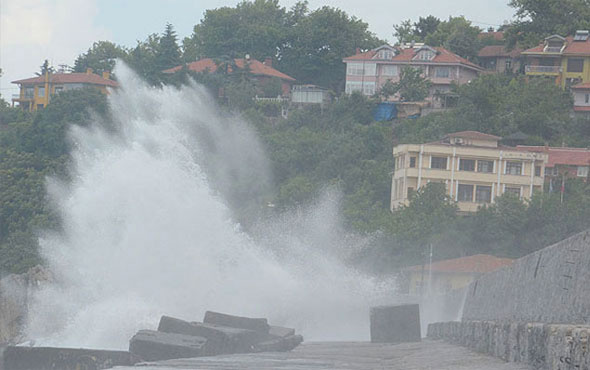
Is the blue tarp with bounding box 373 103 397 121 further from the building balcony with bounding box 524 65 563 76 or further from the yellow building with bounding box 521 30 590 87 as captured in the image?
the building balcony with bounding box 524 65 563 76

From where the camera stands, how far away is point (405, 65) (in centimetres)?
9744

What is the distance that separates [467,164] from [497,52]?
31392mm

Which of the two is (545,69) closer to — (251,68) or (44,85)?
(251,68)

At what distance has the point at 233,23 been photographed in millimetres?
123688

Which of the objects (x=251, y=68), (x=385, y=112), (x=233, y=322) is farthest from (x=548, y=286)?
(x=251, y=68)

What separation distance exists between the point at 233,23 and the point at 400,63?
29770 millimetres

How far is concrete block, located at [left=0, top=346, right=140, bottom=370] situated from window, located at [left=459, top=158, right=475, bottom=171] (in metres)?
57.8

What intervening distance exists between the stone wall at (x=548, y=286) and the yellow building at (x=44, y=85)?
325 ft

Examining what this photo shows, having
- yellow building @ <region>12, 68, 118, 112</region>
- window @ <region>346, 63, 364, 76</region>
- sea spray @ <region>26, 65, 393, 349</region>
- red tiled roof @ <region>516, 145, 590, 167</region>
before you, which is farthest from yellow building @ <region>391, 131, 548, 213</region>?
yellow building @ <region>12, 68, 118, 112</region>

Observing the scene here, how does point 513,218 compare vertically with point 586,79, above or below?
below

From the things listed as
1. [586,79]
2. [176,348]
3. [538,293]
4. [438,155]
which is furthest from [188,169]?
[586,79]

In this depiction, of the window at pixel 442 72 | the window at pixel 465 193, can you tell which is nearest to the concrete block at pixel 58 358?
the window at pixel 465 193

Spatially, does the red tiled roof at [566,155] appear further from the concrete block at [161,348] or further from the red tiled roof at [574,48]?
the concrete block at [161,348]

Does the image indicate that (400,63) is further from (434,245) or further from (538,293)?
(538,293)
